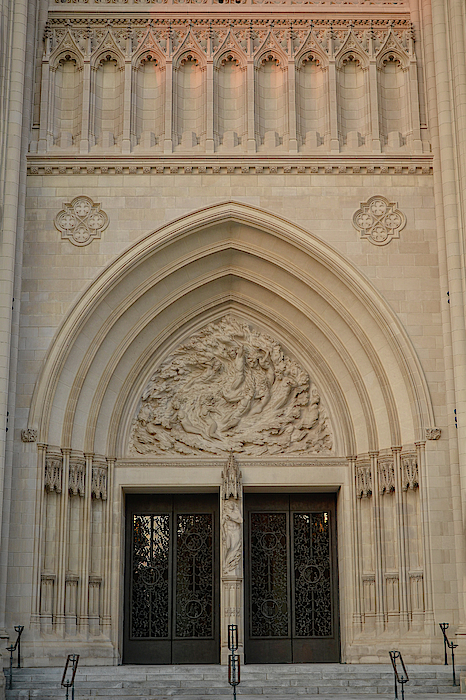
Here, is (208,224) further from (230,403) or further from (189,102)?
(230,403)

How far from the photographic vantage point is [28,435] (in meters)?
15.9

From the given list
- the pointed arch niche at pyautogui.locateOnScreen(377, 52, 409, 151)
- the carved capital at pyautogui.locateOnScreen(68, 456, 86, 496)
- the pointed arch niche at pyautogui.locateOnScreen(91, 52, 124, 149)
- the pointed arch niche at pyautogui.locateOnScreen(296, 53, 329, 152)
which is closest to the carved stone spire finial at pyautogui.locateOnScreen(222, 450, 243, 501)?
the carved capital at pyautogui.locateOnScreen(68, 456, 86, 496)

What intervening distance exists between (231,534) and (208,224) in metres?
5.33

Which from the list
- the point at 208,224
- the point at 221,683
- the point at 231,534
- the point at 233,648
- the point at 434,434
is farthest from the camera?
the point at 208,224

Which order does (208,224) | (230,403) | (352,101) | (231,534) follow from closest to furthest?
(231,534) < (208,224) < (230,403) < (352,101)

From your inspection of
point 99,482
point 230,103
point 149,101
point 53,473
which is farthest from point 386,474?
point 149,101

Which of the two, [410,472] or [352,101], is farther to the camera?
[352,101]

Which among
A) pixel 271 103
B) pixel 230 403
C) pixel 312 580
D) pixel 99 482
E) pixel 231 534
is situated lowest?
pixel 312 580

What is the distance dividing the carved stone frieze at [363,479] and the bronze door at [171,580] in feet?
8.53

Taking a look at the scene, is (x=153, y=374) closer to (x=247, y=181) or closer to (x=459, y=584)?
(x=247, y=181)

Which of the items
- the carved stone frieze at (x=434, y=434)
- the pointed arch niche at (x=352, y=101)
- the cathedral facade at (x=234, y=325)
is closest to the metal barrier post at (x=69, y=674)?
the cathedral facade at (x=234, y=325)

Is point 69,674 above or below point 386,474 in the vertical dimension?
below

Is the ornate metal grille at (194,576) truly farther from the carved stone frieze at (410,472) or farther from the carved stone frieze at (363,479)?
the carved stone frieze at (410,472)

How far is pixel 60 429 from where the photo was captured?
650 inches
